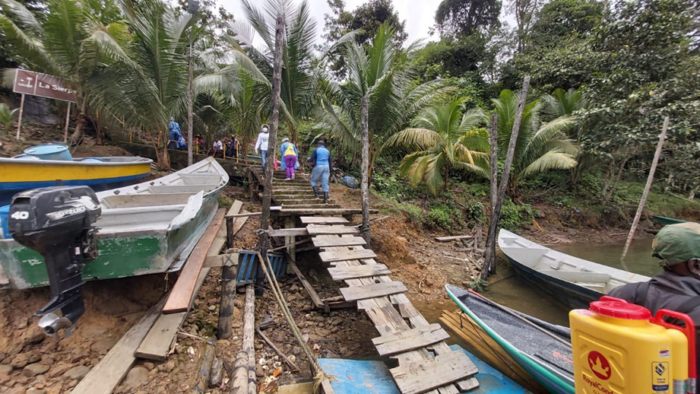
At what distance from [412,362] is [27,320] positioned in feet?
12.7

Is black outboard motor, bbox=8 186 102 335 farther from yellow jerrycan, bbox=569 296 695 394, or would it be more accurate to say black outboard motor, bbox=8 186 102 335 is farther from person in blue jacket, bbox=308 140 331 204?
person in blue jacket, bbox=308 140 331 204

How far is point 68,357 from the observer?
2547 mm

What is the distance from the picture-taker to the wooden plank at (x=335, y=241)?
465 centimetres

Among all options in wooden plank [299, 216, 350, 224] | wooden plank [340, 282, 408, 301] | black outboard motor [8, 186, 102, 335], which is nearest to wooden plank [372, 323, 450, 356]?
wooden plank [340, 282, 408, 301]

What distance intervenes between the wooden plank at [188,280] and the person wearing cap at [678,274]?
A: 3497mm

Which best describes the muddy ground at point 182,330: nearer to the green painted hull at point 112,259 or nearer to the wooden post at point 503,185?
the green painted hull at point 112,259

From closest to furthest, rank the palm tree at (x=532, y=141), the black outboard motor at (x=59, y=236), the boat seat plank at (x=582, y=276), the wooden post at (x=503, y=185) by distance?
the black outboard motor at (x=59, y=236) < the boat seat plank at (x=582, y=276) < the wooden post at (x=503, y=185) < the palm tree at (x=532, y=141)

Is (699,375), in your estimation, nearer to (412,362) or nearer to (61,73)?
(412,362)

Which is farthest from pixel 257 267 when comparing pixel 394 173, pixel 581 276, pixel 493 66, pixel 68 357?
pixel 493 66

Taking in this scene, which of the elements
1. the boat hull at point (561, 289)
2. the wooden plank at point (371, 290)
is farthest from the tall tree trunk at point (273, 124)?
the boat hull at point (561, 289)

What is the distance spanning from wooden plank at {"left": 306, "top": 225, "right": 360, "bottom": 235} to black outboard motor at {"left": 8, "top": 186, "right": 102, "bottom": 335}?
9.76 feet

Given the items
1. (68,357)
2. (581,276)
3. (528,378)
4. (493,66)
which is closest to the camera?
(68,357)

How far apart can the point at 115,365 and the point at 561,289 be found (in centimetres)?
678

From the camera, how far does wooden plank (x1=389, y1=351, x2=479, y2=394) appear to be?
2.66 meters
